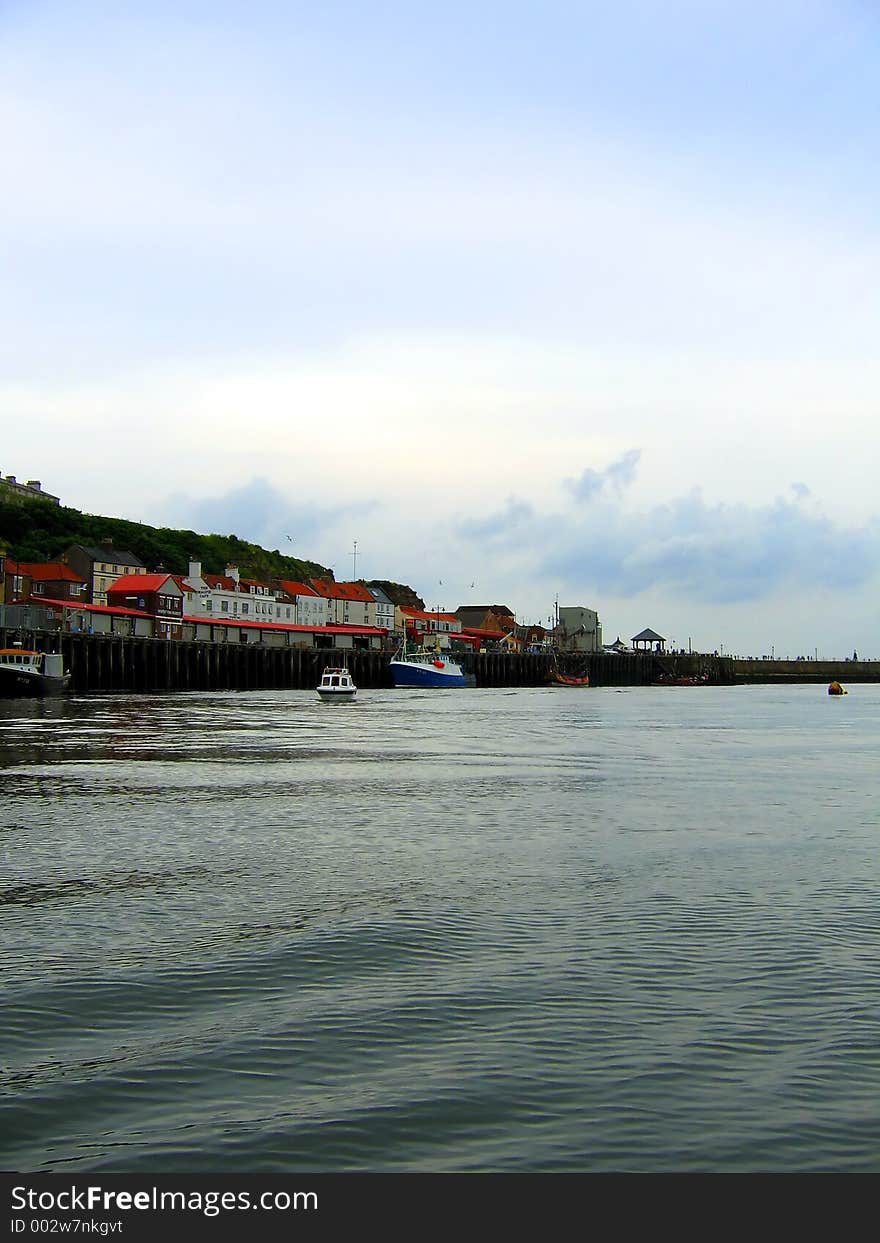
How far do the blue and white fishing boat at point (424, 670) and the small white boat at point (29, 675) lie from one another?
2208 inches

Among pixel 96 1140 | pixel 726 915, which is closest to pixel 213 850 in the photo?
pixel 726 915

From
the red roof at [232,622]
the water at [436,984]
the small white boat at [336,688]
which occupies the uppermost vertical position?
the red roof at [232,622]

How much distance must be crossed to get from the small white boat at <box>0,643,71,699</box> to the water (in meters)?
58.2

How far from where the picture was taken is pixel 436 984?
517 inches

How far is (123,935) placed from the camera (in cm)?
1522

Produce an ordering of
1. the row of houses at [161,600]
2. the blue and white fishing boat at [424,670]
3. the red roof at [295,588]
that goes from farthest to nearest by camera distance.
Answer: the red roof at [295,588] < the blue and white fishing boat at [424,670] < the row of houses at [161,600]

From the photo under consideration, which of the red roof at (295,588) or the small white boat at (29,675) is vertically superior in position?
the red roof at (295,588)

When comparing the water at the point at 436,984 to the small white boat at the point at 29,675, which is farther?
the small white boat at the point at 29,675

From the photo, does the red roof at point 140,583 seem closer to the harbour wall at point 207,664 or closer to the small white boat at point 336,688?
the harbour wall at point 207,664

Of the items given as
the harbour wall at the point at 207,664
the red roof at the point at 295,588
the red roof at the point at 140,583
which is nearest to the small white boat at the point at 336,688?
the harbour wall at the point at 207,664

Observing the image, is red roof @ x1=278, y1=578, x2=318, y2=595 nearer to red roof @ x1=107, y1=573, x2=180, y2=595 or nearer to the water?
red roof @ x1=107, y1=573, x2=180, y2=595

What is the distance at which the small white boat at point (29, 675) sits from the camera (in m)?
85.2

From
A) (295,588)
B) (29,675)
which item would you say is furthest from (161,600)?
(29,675)
